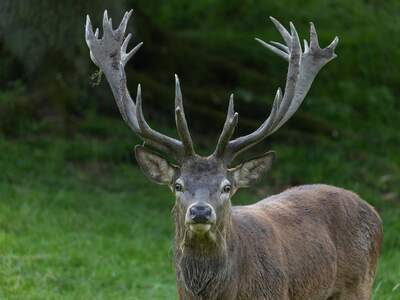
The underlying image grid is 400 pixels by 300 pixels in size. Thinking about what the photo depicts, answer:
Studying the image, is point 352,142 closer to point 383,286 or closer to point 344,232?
point 383,286

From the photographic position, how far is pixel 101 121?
12.2m

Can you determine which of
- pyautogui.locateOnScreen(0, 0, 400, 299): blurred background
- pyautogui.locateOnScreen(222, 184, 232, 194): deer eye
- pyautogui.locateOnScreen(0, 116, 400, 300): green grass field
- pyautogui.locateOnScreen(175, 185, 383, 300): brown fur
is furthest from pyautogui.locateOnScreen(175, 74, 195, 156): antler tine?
pyautogui.locateOnScreen(0, 116, 400, 300): green grass field

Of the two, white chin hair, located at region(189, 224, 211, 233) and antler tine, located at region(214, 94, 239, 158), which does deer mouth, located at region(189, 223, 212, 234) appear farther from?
antler tine, located at region(214, 94, 239, 158)

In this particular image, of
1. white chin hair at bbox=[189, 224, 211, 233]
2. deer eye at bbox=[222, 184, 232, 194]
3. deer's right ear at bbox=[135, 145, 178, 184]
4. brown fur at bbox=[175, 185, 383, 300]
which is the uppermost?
deer's right ear at bbox=[135, 145, 178, 184]

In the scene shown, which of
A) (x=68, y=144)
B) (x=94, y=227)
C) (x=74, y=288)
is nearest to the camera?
(x=74, y=288)

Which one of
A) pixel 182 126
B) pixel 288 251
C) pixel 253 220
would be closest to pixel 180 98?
pixel 182 126

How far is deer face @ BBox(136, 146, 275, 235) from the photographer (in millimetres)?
5613

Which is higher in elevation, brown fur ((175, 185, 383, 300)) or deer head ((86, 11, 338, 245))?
deer head ((86, 11, 338, 245))

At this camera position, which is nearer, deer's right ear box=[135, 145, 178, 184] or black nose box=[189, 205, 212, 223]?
black nose box=[189, 205, 212, 223]

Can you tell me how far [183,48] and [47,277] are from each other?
629 cm

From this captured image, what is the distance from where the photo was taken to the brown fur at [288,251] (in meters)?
5.89

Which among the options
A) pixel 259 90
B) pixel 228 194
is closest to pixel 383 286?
pixel 228 194

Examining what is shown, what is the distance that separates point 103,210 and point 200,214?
4.24 m

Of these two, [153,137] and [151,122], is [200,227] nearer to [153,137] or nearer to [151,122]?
[153,137]
